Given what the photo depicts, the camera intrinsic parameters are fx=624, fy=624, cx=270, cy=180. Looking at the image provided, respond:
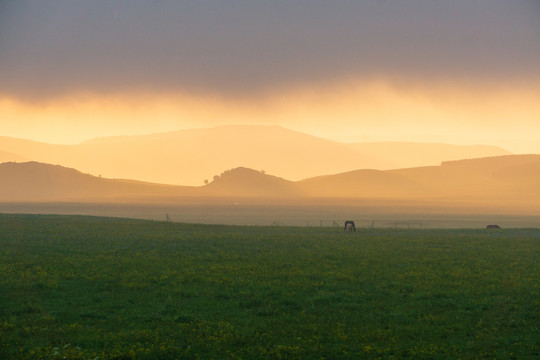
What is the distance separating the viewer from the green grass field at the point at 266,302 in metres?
19.3

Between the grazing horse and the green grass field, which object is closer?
the green grass field

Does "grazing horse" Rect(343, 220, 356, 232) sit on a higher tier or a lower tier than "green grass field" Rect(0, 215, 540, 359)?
higher

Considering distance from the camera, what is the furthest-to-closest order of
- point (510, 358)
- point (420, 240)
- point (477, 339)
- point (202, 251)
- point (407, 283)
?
1. point (420, 240)
2. point (202, 251)
3. point (407, 283)
4. point (477, 339)
5. point (510, 358)

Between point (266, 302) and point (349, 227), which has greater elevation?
point (349, 227)

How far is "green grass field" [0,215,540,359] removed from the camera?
761 inches

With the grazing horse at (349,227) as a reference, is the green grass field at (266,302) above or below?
below

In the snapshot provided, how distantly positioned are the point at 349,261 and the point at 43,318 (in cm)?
2042

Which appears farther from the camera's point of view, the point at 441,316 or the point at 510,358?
the point at 441,316

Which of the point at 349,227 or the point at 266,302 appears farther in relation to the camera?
the point at 349,227

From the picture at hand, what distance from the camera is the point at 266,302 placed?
1019 inches

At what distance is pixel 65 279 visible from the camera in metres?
31.2

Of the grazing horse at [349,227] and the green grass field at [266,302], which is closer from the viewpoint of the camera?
the green grass field at [266,302]

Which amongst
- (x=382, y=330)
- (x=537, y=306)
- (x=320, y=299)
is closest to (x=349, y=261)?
(x=320, y=299)

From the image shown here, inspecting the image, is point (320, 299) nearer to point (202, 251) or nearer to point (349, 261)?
point (349, 261)
